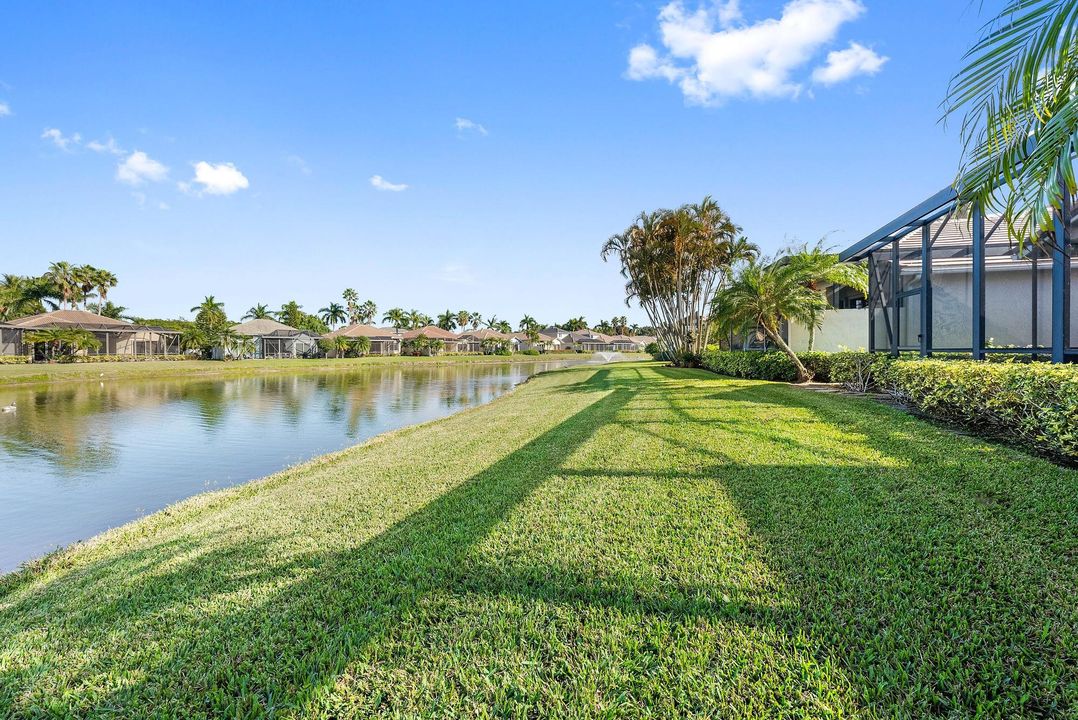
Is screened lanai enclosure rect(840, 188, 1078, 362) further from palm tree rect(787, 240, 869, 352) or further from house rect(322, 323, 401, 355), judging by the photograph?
house rect(322, 323, 401, 355)

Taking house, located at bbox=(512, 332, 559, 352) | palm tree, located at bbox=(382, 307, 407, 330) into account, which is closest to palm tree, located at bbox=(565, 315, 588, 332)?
house, located at bbox=(512, 332, 559, 352)

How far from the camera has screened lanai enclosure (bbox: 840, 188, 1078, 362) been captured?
26.6 feet

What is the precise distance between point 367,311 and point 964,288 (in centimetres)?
8989

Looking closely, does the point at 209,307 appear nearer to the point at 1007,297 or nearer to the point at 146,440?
the point at 146,440

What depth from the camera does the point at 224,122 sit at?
16859mm

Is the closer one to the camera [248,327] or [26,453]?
[26,453]

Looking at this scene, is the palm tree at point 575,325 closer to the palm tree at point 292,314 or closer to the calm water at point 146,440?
the palm tree at point 292,314

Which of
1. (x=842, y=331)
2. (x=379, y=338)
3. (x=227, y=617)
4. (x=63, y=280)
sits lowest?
(x=227, y=617)

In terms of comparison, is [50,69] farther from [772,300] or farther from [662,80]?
[772,300]

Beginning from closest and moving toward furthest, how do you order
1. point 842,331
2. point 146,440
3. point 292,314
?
1. point 146,440
2. point 842,331
3. point 292,314

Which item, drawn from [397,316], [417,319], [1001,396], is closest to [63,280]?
[397,316]

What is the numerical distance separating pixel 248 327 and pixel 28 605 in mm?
58543

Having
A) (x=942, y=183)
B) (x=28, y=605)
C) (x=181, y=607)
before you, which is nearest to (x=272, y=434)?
(x=28, y=605)

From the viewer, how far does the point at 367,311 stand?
294 feet
